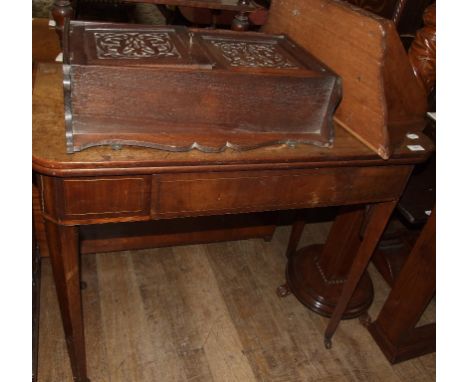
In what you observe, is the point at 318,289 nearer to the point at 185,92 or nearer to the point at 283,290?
the point at 283,290

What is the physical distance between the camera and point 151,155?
39.3 inches

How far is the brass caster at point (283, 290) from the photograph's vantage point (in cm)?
199

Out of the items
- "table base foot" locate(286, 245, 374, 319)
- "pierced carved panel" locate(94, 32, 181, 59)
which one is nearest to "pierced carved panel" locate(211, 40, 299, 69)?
"pierced carved panel" locate(94, 32, 181, 59)

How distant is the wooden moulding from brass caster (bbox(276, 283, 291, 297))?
3.17 feet

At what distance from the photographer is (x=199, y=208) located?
1127 mm

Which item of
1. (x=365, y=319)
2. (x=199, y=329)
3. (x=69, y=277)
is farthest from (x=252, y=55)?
(x=365, y=319)

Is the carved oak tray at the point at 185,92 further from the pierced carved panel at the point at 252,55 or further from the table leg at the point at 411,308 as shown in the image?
the table leg at the point at 411,308

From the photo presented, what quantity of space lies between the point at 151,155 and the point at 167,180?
82mm

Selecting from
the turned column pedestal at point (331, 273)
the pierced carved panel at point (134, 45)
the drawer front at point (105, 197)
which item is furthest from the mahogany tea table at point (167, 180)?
the turned column pedestal at point (331, 273)

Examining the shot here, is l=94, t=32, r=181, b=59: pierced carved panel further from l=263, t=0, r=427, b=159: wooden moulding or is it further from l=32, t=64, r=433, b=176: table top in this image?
l=263, t=0, r=427, b=159: wooden moulding

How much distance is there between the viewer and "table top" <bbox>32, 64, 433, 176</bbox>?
0.93 metres

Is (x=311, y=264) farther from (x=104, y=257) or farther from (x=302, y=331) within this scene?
(x=104, y=257)

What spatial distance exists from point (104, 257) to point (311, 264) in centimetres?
101

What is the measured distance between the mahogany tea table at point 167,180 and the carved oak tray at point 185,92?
45mm
